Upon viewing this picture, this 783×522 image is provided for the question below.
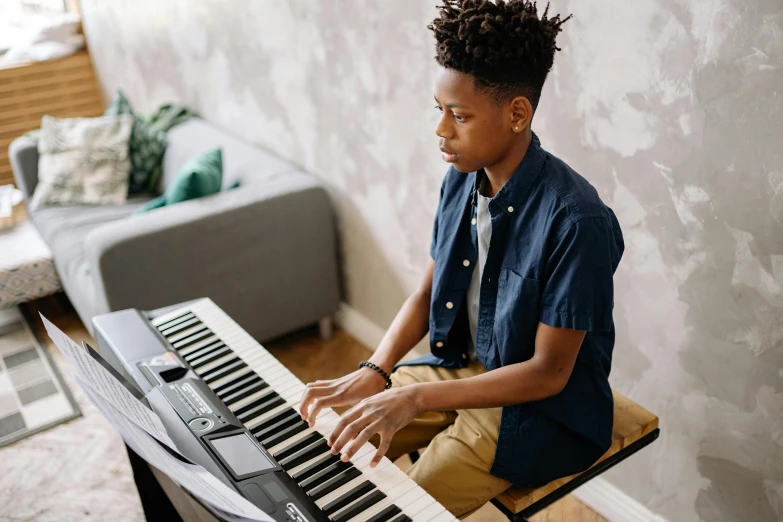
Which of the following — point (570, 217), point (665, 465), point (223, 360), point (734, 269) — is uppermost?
point (570, 217)

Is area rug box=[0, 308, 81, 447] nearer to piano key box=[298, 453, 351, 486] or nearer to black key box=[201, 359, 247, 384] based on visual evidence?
black key box=[201, 359, 247, 384]

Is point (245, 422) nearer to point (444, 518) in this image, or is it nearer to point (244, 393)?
point (244, 393)

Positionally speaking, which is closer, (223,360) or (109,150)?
(223,360)

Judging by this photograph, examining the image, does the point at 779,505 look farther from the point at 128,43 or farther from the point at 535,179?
the point at 128,43

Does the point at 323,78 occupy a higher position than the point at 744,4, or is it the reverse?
the point at 744,4

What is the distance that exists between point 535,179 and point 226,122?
2447mm

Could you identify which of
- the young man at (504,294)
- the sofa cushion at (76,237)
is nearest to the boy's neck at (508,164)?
the young man at (504,294)

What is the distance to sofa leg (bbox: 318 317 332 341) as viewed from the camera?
3.02m

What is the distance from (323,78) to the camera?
264cm

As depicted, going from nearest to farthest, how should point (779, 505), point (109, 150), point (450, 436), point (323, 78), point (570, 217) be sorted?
point (570, 217) → point (450, 436) → point (779, 505) → point (323, 78) → point (109, 150)

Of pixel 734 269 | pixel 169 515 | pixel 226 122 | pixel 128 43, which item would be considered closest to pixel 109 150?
pixel 226 122

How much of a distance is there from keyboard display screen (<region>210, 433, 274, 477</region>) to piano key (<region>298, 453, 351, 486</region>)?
52 millimetres

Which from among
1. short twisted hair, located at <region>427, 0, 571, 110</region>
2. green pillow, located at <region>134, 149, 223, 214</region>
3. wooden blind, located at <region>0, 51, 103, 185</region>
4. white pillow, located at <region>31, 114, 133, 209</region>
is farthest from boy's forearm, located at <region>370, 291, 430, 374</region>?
wooden blind, located at <region>0, 51, 103, 185</region>

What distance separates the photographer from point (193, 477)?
94cm
